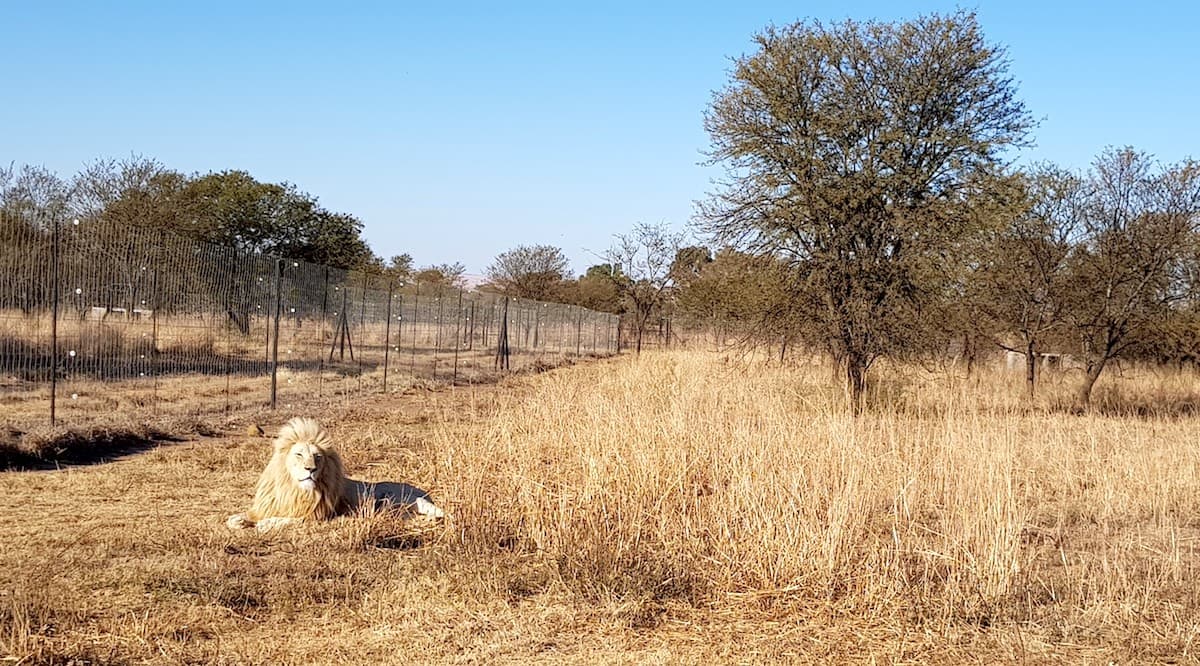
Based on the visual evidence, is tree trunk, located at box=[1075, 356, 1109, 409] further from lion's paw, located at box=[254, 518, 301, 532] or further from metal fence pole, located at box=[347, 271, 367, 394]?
lion's paw, located at box=[254, 518, 301, 532]

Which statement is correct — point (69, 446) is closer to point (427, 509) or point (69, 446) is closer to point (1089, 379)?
point (427, 509)

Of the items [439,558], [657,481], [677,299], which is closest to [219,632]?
[439,558]

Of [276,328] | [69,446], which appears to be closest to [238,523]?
[69,446]

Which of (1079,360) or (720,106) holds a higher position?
(720,106)

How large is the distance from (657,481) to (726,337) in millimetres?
13759

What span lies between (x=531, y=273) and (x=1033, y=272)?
43.4 metres

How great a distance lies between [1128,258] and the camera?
1983 cm

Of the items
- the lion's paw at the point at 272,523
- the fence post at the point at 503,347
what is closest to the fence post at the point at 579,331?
the fence post at the point at 503,347

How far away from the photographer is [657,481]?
286 inches

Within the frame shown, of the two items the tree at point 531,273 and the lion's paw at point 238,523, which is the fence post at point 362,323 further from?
the tree at point 531,273

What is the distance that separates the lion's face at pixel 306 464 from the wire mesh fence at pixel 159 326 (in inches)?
210

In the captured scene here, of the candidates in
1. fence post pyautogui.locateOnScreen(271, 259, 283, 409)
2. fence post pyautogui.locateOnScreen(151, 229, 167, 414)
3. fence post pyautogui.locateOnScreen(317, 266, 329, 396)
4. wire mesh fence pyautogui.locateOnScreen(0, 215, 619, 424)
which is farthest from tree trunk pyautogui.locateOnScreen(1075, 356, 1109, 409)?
fence post pyautogui.locateOnScreen(151, 229, 167, 414)

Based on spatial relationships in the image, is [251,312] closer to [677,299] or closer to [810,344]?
[810,344]

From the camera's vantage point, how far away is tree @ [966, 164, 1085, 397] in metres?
20.7
